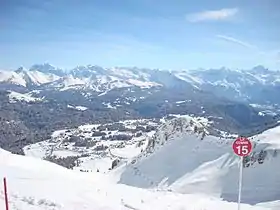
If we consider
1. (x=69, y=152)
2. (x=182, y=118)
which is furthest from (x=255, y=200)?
(x=69, y=152)

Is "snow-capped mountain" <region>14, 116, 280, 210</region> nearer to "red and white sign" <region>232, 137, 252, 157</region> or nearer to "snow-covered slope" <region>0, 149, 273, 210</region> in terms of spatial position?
"snow-covered slope" <region>0, 149, 273, 210</region>

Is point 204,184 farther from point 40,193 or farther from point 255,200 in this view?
point 40,193

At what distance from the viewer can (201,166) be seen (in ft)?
171

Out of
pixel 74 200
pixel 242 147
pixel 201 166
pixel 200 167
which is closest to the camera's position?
pixel 242 147

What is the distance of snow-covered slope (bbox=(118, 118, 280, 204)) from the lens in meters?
40.4

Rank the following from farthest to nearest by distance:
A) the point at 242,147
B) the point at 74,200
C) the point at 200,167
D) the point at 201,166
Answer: the point at 201,166 → the point at 200,167 → the point at 74,200 → the point at 242,147

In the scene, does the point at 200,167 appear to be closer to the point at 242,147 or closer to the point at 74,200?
the point at 74,200

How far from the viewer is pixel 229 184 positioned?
138 feet

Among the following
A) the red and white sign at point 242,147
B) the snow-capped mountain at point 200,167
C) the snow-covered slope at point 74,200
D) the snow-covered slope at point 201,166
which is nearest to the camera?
the red and white sign at point 242,147

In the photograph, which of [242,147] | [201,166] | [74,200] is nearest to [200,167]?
[201,166]

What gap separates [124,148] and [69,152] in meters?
26.9

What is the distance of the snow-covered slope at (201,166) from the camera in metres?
40.4

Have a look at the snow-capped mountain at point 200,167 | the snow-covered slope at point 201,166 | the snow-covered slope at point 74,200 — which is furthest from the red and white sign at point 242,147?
the snow-covered slope at point 201,166

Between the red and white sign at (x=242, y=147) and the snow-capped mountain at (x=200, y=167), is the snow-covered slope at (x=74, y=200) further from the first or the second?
the snow-capped mountain at (x=200, y=167)
